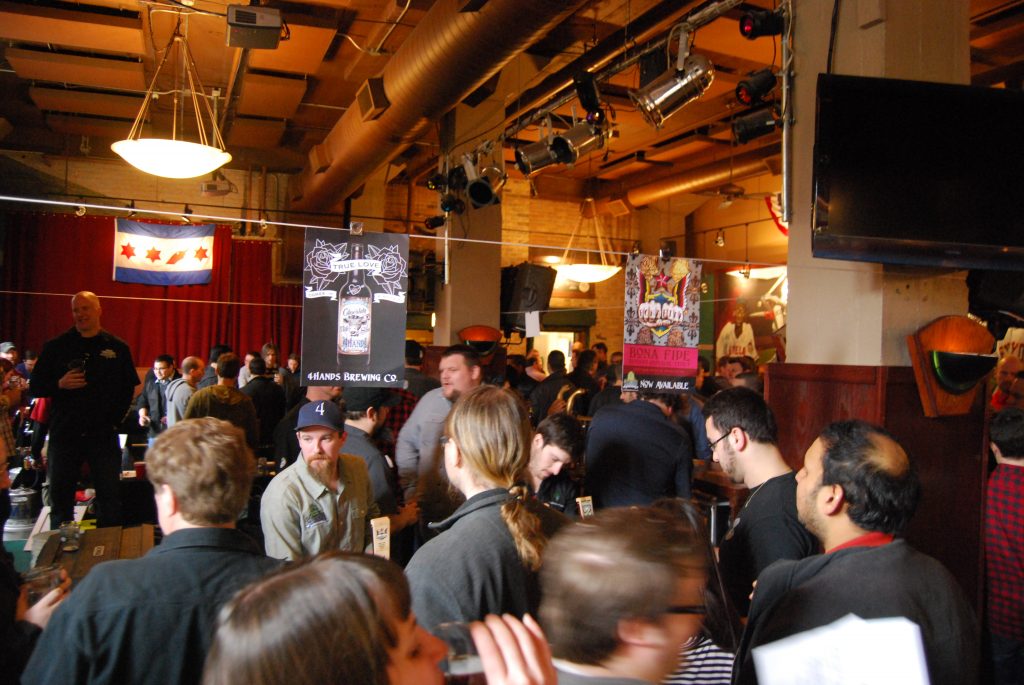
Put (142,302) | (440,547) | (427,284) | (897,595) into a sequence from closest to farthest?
(897,595)
(440,547)
(427,284)
(142,302)

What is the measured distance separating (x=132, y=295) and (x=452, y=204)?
6480mm

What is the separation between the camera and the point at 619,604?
1.11m

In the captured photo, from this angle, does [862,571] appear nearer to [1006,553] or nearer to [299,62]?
[1006,553]

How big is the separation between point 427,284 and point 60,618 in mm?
8009

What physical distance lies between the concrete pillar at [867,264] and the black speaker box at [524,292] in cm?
530

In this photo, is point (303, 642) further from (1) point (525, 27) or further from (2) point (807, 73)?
(1) point (525, 27)

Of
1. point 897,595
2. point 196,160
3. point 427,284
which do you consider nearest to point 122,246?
point 427,284

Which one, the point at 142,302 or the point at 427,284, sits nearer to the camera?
the point at 427,284

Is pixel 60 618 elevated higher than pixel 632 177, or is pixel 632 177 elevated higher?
pixel 632 177

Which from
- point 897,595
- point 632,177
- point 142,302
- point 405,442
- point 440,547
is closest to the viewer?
point 897,595

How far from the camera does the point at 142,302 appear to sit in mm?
11492

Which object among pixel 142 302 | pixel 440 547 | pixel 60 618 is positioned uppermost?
pixel 142 302

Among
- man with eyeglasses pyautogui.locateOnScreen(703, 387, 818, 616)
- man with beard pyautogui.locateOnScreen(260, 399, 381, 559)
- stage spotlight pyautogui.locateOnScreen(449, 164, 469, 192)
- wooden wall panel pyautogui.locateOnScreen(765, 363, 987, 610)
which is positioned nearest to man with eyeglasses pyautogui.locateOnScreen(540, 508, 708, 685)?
man with eyeglasses pyautogui.locateOnScreen(703, 387, 818, 616)

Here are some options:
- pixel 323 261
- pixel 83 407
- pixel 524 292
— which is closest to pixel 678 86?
pixel 323 261
